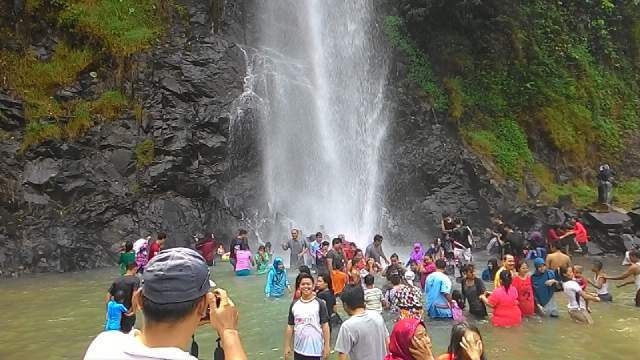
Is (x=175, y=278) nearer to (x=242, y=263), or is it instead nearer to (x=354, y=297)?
(x=354, y=297)

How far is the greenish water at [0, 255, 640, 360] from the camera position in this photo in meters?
7.27

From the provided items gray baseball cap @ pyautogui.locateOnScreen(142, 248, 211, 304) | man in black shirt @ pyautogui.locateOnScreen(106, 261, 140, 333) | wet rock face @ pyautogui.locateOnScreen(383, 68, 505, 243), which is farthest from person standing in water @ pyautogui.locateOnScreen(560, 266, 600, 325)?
wet rock face @ pyautogui.locateOnScreen(383, 68, 505, 243)

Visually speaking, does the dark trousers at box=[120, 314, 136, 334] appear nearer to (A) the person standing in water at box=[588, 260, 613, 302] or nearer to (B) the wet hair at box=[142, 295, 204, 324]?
(B) the wet hair at box=[142, 295, 204, 324]

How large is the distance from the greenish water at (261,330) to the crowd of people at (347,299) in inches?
17.6

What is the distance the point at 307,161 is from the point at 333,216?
3060mm

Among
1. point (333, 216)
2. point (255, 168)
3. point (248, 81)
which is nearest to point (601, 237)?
point (333, 216)

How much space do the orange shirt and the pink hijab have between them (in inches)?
213

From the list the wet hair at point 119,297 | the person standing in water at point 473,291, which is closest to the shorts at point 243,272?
the person standing in water at point 473,291

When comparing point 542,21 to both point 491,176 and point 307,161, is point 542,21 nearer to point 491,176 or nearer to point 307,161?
point 491,176

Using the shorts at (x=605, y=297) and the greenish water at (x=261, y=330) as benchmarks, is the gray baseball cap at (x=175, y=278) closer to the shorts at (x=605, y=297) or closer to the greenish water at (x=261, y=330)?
the greenish water at (x=261, y=330)

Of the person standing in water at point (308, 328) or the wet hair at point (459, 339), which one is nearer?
the wet hair at point (459, 339)

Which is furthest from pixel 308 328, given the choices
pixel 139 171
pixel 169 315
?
pixel 139 171

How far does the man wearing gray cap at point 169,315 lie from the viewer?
1.85 meters

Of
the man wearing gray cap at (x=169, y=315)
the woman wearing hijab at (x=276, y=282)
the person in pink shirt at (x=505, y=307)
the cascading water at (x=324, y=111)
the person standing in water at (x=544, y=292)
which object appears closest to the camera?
the man wearing gray cap at (x=169, y=315)
